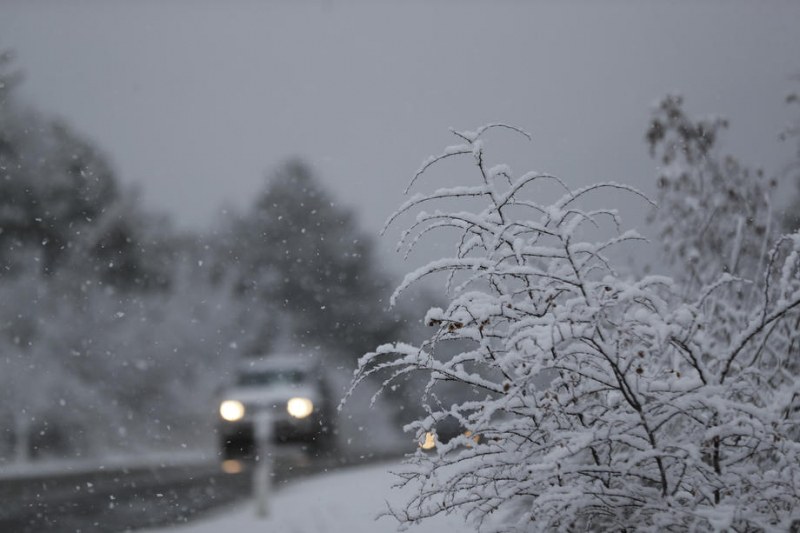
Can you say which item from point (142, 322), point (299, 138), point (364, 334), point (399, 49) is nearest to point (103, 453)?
point (142, 322)

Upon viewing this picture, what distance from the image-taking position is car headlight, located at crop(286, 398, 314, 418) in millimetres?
11586

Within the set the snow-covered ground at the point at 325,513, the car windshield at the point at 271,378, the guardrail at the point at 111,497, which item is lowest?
the snow-covered ground at the point at 325,513

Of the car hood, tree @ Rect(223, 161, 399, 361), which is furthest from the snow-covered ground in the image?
tree @ Rect(223, 161, 399, 361)

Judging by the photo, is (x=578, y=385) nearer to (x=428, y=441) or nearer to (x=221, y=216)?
(x=428, y=441)

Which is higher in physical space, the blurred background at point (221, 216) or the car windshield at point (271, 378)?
the blurred background at point (221, 216)

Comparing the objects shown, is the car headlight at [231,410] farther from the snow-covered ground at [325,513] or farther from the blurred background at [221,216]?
the snow-covered ground at [325,513]

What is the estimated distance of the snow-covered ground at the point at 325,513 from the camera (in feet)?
18.4

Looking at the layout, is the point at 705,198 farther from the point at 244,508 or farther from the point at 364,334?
the point at 364,334

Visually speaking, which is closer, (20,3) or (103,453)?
(103,453)

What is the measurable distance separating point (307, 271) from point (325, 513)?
86.9 ft

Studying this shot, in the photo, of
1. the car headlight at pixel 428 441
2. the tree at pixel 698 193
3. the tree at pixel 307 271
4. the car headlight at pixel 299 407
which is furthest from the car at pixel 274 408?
the tree at pixel 307 271

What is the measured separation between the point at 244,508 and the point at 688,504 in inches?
233

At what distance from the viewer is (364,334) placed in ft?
102

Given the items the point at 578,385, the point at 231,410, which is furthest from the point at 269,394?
the point at 578,385
